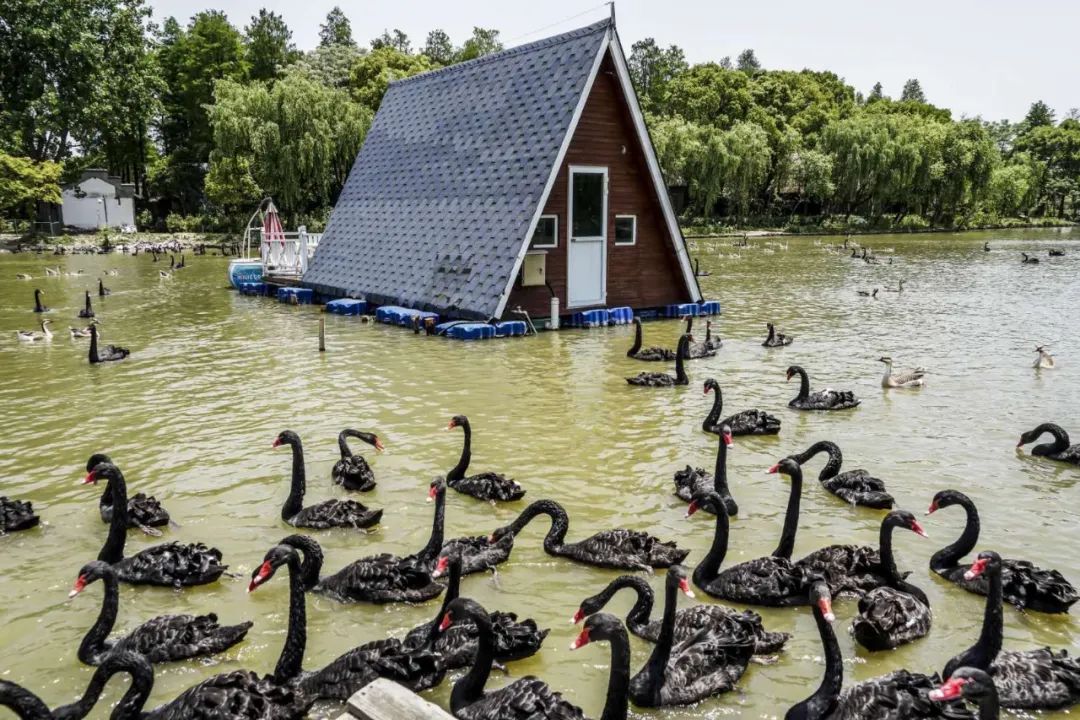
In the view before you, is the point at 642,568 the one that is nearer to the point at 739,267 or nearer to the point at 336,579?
the point at 336,579

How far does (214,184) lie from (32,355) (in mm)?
38804

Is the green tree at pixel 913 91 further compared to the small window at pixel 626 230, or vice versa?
the green tree at pixel 913 91

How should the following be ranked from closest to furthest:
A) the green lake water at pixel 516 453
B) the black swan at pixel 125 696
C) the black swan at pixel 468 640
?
the black swan at pixel 125 696 < the black swan at pixel 468 640 < the green lake water at pixel 516 453

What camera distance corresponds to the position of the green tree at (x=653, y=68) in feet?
331

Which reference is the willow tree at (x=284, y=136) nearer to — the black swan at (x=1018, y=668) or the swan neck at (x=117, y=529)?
the swan neck at (x=117, y=529)

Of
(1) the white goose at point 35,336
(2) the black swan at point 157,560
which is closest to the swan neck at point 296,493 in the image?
(2) the black swan at point 157,560

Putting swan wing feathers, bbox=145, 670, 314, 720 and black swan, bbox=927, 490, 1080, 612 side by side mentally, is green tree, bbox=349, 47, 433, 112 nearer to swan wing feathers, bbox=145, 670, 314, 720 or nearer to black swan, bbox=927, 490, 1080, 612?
black swan, bbox=927, 490, 1080, 612

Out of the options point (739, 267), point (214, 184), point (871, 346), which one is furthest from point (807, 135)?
point (871, 346)

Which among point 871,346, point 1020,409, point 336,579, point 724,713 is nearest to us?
point 724,713

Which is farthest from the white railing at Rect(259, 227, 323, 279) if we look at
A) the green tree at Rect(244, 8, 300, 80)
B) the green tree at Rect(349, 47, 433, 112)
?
the green tree at Rect(244, 8, 300, 80)

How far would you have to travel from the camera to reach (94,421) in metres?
12.9

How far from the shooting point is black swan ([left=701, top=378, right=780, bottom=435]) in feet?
39.8

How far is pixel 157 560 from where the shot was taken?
7.63 metres

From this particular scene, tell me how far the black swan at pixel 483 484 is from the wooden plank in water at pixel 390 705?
14.9ft
